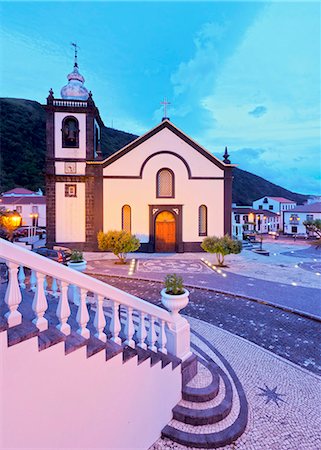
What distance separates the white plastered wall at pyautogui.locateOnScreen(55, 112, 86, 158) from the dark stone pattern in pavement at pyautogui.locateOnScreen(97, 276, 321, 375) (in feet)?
46.3

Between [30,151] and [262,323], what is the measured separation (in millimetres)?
78134

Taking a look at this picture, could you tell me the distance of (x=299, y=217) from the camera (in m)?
48.0

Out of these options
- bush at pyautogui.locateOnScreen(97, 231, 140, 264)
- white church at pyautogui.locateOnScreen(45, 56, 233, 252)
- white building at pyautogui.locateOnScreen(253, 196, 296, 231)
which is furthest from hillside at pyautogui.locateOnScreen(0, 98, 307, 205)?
bush at pyautogui.locateOnScreen(97, 231, 140, 264)

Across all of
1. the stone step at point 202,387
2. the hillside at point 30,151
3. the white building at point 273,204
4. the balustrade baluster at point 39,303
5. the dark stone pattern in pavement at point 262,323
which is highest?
the hillside at point 30,151

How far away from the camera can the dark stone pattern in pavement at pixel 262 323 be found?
212 inches

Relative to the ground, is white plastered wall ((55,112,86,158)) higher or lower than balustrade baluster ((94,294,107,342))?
higher

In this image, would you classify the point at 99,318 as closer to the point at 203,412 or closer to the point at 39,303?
the point at 39,303

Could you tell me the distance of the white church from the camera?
64.4ft

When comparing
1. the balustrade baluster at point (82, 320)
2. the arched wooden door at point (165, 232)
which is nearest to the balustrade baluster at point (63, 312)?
the balustrade baluster at point (82, 320)

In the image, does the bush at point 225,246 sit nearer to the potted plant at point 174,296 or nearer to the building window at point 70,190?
the potted plant at point 174,296

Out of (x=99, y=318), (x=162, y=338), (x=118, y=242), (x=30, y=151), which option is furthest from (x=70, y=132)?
(x=30, y=151)

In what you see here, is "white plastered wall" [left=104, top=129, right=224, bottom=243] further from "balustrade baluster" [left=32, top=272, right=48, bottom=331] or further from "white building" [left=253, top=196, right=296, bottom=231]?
"white building" [left=253, top=196, right=296, bottom=231]

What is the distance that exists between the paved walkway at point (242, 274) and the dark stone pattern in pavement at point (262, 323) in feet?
2.22

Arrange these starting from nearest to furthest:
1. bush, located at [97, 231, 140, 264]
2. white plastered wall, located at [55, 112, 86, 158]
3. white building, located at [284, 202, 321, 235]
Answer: bush, located at [97, 231, 140, 264] < white plastered wall, located at [55, 112, 86, 158] < white building, located at [284, 202, 321, 235]
